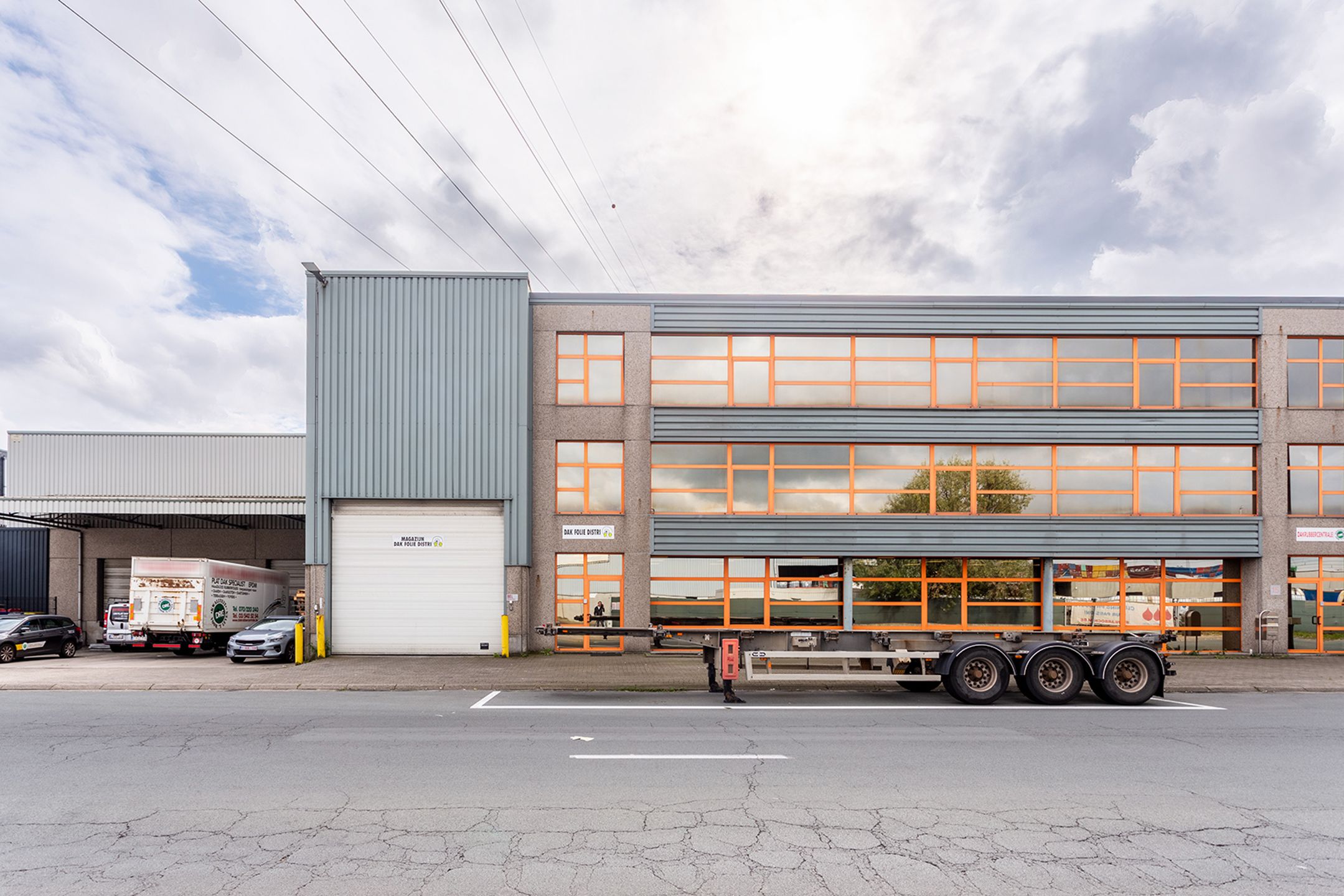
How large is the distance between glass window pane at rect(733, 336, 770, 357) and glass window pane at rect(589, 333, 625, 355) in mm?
3093

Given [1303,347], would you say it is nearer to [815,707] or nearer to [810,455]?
[810,455]

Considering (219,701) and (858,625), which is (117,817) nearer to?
(219,701)

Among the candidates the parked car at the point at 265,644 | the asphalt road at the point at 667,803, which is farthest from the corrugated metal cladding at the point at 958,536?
the parked car at the point at 265,644

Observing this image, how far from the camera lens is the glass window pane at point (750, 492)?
20.6 m

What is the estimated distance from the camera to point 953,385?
68.5ft

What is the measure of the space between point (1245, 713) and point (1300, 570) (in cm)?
1133

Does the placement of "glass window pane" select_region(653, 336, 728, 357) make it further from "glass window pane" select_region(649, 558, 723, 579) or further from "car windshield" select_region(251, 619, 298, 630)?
"car windshield" select_region(251, 619, 298, 630)

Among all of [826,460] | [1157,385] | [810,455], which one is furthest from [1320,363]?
[810,455]

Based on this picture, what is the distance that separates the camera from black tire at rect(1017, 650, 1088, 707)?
12938mm

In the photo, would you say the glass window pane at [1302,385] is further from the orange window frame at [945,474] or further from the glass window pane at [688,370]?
the glass window pane at [688,370]

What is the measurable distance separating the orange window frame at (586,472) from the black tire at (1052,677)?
10.8m

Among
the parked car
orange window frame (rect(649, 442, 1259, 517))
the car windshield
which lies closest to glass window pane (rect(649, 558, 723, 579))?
orange window frame (rect(649, 442, 1259, 517))

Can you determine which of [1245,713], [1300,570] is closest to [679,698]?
[1245,713]

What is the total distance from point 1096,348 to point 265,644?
22.6 meters
